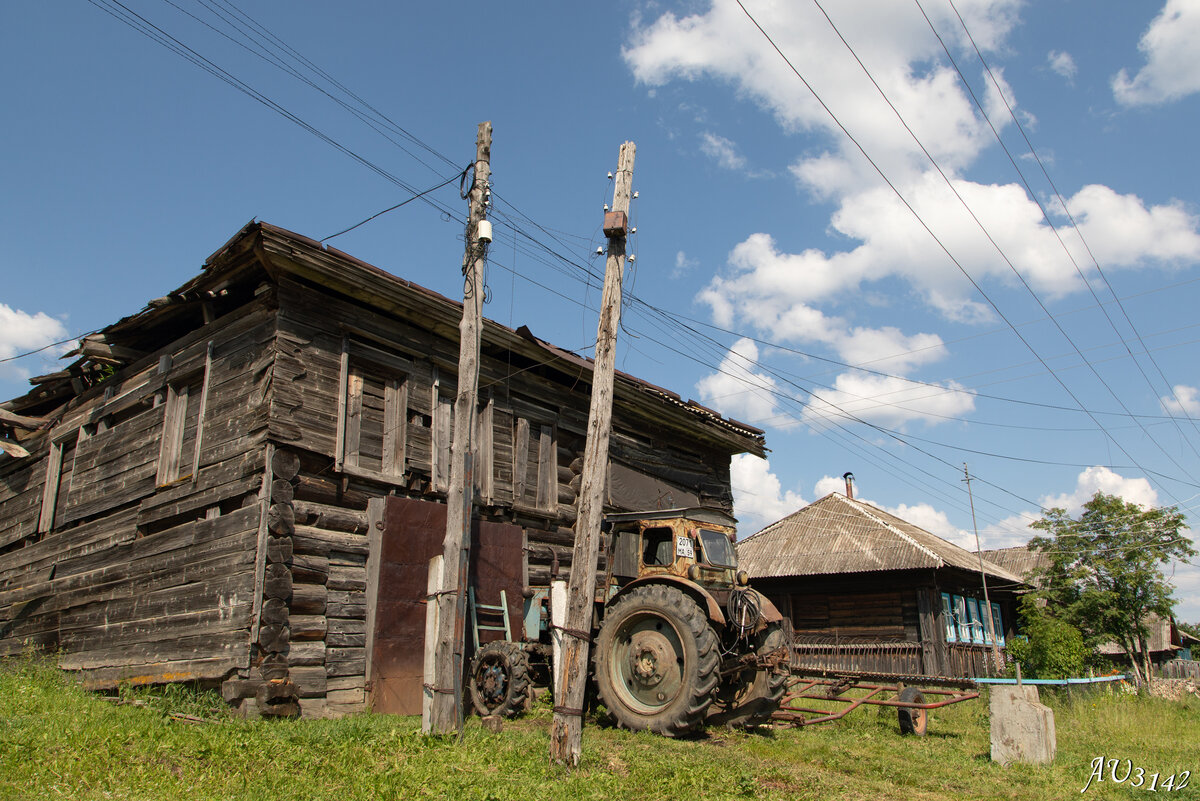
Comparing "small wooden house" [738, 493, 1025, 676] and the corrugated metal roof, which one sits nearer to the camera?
"small wooden house" [738, 493, 1025, 676]

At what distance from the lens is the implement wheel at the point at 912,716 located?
989 centimetres

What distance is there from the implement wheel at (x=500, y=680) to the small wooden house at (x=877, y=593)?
45.7 ft

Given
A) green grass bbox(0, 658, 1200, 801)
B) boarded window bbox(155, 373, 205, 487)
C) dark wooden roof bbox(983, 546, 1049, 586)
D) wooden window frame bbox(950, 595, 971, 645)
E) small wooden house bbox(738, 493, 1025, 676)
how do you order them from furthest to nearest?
dark wooden roof bbox(983, 546, 1049, 586), wooden window frame bbox(950, 595, 971, 645), small wooden house bbox(738, 493, 1025, 676), boarded window bbox(155, 373, 205, 487), green grass bbox(0, 658, 1200, 801)

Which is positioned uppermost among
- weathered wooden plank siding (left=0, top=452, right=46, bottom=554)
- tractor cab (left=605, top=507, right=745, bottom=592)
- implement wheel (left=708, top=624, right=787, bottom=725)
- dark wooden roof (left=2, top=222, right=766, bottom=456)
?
dark wooden roof (left=2, top=222, right=766, bottom=456)

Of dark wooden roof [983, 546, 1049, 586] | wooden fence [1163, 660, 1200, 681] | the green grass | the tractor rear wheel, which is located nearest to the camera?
the green grass

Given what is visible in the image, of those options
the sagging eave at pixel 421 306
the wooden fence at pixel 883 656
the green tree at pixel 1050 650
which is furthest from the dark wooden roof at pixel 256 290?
the green tree at pixel 1050 650

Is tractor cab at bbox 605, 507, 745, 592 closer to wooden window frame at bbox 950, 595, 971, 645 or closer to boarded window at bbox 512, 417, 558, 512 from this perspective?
boarded window at bbox 512, 417, 558, 512

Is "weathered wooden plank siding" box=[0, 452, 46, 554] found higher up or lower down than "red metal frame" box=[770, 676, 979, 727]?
higher up

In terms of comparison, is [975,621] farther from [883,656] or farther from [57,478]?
[57,478]

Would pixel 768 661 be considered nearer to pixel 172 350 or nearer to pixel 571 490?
pixel 571 490

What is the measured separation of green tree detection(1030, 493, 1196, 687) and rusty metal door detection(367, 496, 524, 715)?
22304mm

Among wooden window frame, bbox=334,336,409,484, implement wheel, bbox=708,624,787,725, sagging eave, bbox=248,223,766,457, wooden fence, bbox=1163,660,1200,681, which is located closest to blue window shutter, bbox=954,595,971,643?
sagging eave, bbox=248,223,766,457

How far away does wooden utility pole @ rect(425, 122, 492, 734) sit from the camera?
7762 millimetres

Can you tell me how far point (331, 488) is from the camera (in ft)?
32.3
